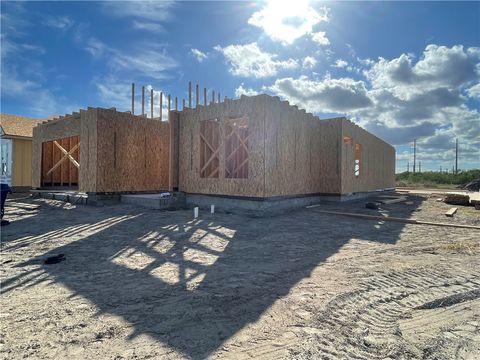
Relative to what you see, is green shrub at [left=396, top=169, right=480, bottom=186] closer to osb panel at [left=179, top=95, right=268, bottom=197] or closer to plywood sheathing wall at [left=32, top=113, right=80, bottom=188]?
osb panel at [left=179, top=95, right=268, bottom=197]

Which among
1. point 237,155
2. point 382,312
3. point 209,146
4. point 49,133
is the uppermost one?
point 49,133

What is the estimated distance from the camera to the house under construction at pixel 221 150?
1123cm

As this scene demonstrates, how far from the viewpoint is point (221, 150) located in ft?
39.9

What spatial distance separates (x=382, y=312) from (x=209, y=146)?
1032cm

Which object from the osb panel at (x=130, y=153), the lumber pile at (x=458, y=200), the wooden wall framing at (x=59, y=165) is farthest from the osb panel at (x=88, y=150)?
the lumber pile at (x=458, y=200)

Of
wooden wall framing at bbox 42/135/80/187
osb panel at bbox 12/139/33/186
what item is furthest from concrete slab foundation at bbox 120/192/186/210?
osb panel at bbox 12/139/33/186

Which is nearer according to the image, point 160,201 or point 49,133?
point 160,201

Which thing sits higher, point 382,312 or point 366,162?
point 366,162

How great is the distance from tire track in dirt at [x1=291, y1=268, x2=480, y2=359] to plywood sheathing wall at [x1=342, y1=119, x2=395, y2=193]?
1015cm

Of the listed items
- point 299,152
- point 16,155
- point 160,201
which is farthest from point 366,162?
point 16,155

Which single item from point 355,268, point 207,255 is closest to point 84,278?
point 207,255

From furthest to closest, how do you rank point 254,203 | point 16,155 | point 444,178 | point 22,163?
point 444,178, point 22,163, point 16,155, point 254,203

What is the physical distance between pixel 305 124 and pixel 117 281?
36.0 feet

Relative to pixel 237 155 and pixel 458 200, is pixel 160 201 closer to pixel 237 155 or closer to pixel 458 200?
pixel 237 155
